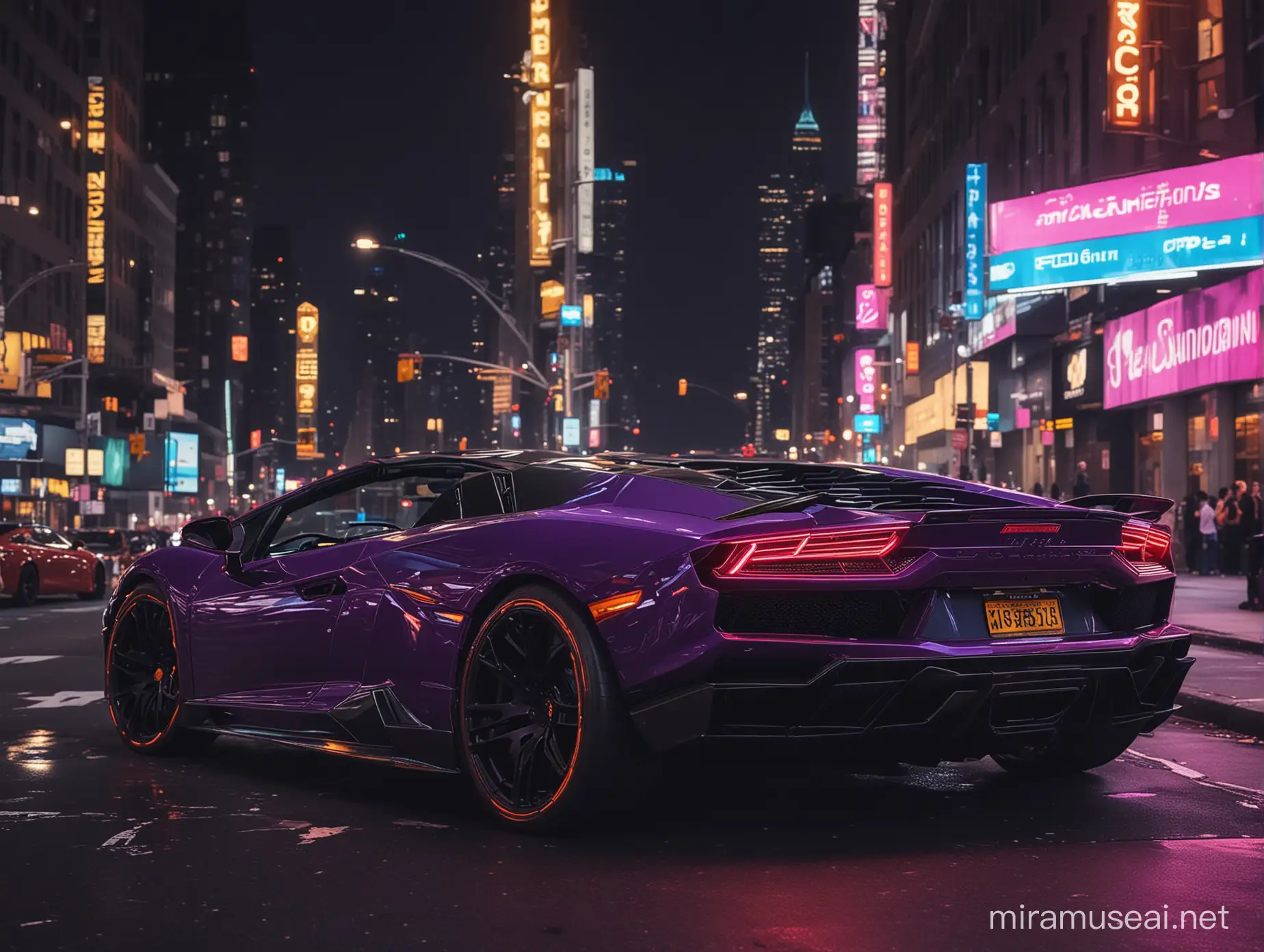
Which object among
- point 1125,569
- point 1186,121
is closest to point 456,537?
point 1125,569

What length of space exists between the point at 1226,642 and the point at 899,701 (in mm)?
11328

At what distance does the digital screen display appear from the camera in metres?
66.9

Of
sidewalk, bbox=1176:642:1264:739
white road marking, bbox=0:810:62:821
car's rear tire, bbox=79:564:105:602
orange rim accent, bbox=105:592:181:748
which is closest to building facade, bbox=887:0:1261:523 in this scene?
sidewalk, bbox=1176:642:1264:739

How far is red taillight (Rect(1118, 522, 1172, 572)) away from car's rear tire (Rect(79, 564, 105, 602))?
23.4 m

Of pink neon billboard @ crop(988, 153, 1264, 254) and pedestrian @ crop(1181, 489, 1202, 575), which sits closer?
pink neon billboard @ crop(988, 153, 1264, 254)

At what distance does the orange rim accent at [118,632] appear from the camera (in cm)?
774

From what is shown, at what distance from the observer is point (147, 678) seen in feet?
26.2

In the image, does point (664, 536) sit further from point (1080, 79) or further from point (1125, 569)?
point (1080, 79)

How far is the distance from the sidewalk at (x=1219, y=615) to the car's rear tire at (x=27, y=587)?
54.0 ft

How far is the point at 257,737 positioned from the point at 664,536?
2480 millimetres

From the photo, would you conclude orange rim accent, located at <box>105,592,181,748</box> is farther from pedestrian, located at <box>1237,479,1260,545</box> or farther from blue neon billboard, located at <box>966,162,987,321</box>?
blue neon billboard, located at <box>966,162,987,321</box>

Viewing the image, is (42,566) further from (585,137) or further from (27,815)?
(585,137)

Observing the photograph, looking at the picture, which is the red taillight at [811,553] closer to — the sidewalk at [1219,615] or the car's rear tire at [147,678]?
the car's rear tire at [147,678]

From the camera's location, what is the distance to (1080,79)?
1693 inches
